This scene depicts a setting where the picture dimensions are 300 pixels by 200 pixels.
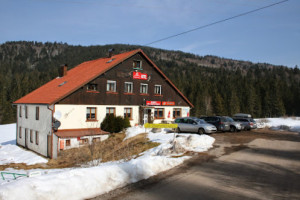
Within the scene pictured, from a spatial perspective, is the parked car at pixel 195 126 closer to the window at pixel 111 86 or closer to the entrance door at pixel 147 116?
the entrance door at pixel 147 116

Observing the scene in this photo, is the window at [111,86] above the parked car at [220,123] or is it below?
above

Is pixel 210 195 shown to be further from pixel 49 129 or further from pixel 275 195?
pixel 49 129

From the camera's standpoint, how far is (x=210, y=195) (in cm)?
659

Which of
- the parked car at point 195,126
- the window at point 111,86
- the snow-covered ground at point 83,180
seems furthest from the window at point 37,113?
the snow-covered ground at point 83,180

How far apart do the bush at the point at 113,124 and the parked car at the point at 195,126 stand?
19.6 feet

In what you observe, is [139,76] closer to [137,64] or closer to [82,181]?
[137,64]

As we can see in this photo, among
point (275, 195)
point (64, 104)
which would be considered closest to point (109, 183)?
point (275, 195)

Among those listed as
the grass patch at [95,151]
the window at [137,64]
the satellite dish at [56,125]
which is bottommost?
the grass patch at [95,151]

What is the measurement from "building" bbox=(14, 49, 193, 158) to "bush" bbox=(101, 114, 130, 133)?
71cm

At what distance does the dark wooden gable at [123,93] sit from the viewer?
A: 23833 mm

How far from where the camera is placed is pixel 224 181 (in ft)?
26.1

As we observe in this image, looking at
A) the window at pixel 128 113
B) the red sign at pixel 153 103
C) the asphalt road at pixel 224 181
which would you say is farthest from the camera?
the red sign at pixel 153 103

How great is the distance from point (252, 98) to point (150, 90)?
63.9m

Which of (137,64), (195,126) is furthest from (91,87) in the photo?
(195,126)
